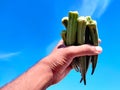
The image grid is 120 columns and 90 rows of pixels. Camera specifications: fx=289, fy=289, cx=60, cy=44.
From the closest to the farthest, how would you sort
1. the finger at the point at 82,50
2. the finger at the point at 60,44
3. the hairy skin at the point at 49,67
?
1. the hairy skin at the point at 49,67
2. the finger at the point at 82,50
3. the finger at the point at 60,44

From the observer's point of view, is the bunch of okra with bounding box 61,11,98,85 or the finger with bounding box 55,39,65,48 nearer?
the bunch of okra with bounding box 61,11,98,85

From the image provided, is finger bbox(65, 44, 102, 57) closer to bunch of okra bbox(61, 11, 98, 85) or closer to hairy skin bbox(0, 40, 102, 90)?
hairy skin bbox(0, 40, 102, 90)

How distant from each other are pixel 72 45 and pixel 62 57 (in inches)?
14.6

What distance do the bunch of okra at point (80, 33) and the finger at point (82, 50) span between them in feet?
0.63

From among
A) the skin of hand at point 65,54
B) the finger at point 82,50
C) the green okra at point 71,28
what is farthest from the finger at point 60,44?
the finger at point 82,50

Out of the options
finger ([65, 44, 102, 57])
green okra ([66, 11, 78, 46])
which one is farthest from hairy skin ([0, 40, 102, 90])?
green okra ([66, 11, 78, 46])

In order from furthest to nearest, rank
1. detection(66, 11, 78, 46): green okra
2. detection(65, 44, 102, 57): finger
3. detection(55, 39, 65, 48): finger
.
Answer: detection(55, 39, 65, 48): finger, detection(66, 11, 78, 46): green okra, detection(65, 44, 102, 57): finger

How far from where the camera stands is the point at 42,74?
5.83 m

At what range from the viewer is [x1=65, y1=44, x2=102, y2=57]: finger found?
5.82m

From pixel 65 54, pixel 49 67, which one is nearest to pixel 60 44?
Result: pixel 65 54

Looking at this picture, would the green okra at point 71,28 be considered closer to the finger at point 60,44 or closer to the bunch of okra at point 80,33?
the bunch of okra at point 80,33

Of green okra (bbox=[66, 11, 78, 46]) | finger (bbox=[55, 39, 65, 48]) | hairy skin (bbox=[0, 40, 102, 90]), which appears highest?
green okra (bbox=[66, 11, 78, 46])

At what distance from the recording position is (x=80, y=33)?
6004 millimetres

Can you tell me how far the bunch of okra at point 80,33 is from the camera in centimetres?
598
